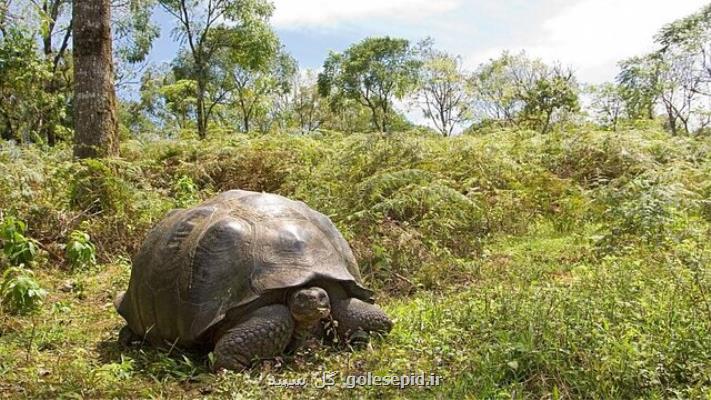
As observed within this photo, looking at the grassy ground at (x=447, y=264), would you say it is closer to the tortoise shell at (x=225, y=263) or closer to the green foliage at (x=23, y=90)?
the tortoise shell at (x=225, y=263)

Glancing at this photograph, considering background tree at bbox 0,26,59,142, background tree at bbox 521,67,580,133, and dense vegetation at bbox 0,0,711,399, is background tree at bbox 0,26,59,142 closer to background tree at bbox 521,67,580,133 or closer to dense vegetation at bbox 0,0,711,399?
dense vegetation at bbox 0,0,711,399

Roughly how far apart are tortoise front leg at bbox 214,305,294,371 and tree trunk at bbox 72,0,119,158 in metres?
5.18

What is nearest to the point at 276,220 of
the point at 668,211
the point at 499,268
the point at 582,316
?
the point at 582,316

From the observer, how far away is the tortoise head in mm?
3578

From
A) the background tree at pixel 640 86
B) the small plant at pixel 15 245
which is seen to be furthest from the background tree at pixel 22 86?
the background tree at pixel 640 86

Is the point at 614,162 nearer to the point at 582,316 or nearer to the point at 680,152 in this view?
the point at 680,152

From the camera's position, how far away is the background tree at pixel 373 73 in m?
44.6

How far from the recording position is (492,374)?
3.16 meters

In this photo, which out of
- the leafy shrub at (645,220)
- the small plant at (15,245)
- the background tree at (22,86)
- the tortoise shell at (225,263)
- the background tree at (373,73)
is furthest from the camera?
the background tree at (373,73)

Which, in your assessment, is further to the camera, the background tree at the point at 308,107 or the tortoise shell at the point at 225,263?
the background tree at the point at 308,107

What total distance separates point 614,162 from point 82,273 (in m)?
7.54

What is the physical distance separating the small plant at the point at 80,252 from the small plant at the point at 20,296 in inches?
54.7

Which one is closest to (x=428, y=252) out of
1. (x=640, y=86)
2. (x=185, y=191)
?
(x=185, y=191)

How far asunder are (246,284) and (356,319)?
2.32ft
